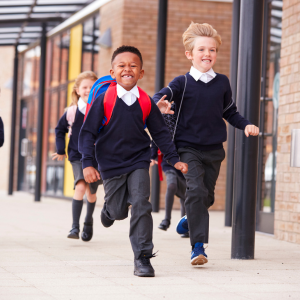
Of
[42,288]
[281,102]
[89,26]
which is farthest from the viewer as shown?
[89,26]

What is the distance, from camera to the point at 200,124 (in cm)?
487

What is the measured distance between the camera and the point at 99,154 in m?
4.52

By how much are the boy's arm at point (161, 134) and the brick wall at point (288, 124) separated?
2759mm

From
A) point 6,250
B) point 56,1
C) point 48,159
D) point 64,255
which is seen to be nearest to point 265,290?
point 64,255

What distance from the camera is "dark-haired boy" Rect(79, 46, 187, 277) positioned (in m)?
4.36

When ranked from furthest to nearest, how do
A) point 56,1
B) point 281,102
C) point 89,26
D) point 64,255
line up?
point 89,26, point 56,1, point 281,102, point 64,255

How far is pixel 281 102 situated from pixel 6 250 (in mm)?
3648

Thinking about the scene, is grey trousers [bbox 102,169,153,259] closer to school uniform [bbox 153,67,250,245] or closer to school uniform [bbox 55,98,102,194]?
school uniform [bbox 153,67,250,245]

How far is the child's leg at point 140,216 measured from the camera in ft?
14.2

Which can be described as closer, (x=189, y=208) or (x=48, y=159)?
(x=189, y=208)

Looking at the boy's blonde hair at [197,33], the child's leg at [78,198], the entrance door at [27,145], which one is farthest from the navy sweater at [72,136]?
the entrance door at [27,145]

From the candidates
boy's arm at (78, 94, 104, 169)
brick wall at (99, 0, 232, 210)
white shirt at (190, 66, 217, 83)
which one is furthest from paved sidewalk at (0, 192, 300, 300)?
brick wall at (99, 0, 232, 210)

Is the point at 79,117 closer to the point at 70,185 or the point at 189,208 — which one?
the point at 189,208

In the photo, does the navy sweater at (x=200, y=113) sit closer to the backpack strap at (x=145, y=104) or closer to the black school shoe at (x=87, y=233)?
the backpack strap at (x=145, y=104)
